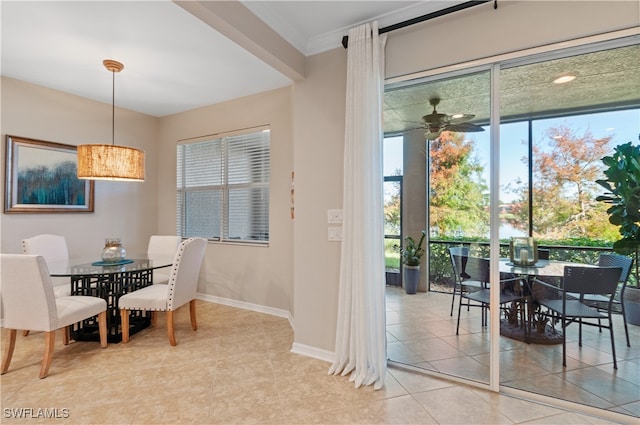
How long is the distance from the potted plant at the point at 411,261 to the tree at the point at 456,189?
0.21 meters

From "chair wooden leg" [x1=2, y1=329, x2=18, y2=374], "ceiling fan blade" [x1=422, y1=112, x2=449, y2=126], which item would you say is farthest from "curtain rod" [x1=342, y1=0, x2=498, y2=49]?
"chair wooden leg" [x1=2, y1=329, x2=18, y2=374]

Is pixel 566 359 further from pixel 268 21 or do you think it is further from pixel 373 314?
pixel 268 21

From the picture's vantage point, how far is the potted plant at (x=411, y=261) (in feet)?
8.29

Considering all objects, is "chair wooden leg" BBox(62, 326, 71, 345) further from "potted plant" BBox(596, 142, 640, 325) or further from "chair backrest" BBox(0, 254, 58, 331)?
"potted plant" BBox(596, 142, 640, 325)

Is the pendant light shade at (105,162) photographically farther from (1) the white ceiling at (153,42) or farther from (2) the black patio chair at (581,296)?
(2) the black patio chair at (581,296)

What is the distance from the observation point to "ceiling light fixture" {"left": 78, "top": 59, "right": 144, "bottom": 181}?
287 centimetres

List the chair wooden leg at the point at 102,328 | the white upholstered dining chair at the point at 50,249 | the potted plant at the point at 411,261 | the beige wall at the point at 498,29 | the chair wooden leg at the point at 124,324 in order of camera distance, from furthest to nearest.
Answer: the white upholstered dining chair at the point at 50,249 → the chair wooden leg at the point at 124,324 → the chair wooden leg at the point at 102,328 → the potted plant at the point at 411,261 → the beige wall at the point at 498,29

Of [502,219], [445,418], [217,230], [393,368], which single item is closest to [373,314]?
[393,368]

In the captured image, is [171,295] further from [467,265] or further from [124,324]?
[467,265]

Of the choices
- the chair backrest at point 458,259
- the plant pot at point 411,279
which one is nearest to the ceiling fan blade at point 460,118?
the chair backrest at point 458,259

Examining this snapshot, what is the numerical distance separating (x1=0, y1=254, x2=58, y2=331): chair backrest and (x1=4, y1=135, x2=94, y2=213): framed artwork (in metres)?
1.60

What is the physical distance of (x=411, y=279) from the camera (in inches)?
102

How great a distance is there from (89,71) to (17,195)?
166cm

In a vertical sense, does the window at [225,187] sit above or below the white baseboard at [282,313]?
above
